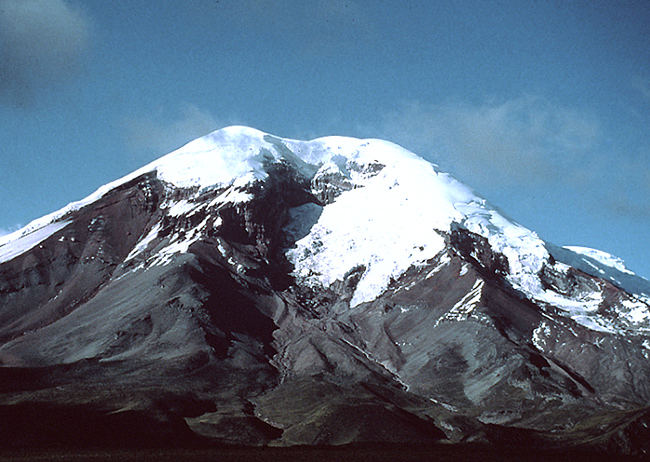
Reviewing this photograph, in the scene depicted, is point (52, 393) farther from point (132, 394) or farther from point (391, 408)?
point (391, 408)

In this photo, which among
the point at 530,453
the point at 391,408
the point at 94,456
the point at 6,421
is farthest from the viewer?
the point at 391,408

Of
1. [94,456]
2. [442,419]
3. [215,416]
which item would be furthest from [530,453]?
[94,456]

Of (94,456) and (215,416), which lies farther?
(215,416)

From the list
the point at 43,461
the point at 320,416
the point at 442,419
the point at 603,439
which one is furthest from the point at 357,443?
the point at 43,461

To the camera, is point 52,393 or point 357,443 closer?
point 357,443

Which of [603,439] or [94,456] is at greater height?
[94,456]

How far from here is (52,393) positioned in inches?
7402

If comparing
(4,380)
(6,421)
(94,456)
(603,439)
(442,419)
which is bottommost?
(603,439)

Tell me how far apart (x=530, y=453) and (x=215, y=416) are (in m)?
75.8

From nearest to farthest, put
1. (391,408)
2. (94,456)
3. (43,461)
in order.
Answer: (43,461), (94,456), (391,408)

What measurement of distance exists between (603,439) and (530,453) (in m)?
19.7

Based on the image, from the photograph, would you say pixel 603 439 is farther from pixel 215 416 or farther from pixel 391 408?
pixel 215 416

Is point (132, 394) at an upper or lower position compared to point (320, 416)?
upper

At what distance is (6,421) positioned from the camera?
15762 cm
